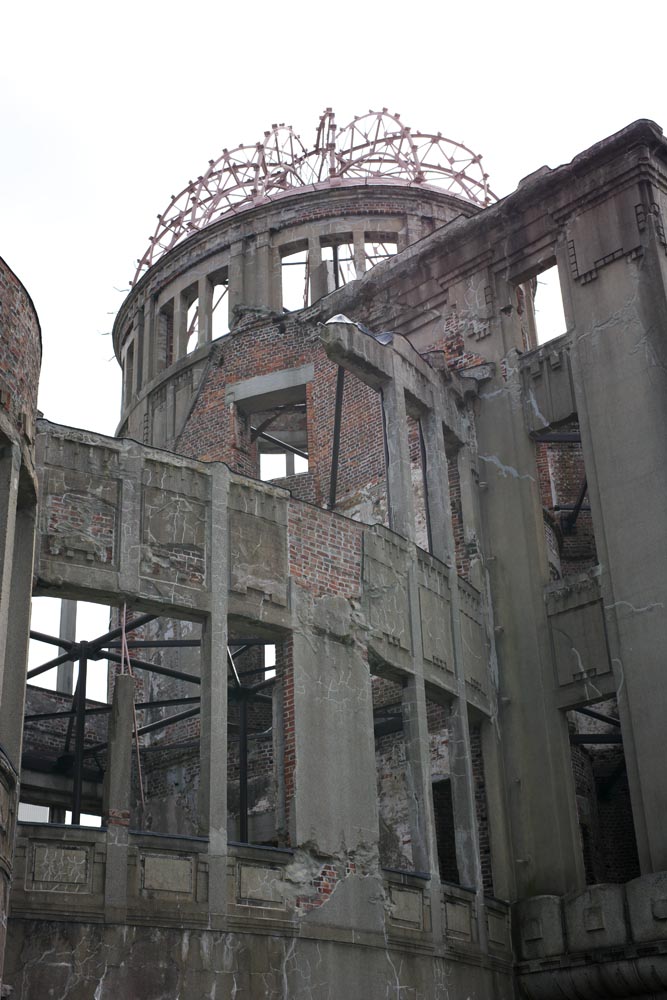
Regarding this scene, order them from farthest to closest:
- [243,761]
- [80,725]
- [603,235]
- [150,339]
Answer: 1. [150,339]
2. [243,761]
3. [603,235]
4. [80,725]

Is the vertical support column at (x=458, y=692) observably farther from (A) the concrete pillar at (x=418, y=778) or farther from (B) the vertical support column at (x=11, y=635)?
(B) the vertical support column at (x=11, y=635)

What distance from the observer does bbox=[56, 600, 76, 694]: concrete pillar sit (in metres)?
26.4

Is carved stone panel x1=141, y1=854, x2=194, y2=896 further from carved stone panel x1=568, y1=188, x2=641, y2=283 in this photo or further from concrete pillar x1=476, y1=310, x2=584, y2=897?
carved stone panel x1=568, y1=188, x2=641, y2=283

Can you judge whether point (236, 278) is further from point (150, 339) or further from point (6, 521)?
point (6, 521)

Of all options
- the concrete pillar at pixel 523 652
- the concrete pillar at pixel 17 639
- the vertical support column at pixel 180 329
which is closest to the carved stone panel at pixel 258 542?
the concrete pillar at pixel 17 639

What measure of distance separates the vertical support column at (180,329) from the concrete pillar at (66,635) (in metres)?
6.02

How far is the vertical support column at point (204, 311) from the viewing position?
25.5m

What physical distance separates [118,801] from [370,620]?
4.73 meters

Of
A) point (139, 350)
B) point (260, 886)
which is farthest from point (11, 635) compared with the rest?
point (139, 350)

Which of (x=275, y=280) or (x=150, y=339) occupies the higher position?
(x=275, y=280)

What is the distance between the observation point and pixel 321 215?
2570 centimetres

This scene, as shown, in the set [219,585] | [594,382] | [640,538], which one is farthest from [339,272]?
[219,585]

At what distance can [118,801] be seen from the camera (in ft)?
42.1

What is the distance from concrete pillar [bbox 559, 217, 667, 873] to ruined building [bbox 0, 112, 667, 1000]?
5 centimetres
